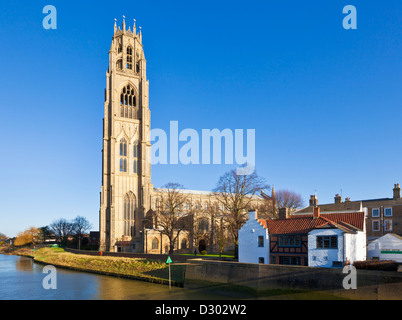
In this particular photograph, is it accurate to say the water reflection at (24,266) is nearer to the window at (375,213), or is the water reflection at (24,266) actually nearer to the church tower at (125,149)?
the church tower at (125,149)

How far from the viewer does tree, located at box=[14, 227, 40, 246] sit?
125m

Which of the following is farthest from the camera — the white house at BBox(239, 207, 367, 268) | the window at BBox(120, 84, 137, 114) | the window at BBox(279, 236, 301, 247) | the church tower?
the window at BBox(120, 84, 137, 114)

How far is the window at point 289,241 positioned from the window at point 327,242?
241 cm

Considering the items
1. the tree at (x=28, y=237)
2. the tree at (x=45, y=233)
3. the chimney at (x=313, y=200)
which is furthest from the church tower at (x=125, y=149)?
the tree at (x=45, y=233)

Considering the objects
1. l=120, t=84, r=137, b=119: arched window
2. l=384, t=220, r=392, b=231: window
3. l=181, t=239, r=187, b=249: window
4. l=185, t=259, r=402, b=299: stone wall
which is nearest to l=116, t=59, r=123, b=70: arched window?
l=120, t=84, r=137, b=119: arched window

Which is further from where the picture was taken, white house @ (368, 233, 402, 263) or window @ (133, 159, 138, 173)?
window @ (133, 159, 138, 173)

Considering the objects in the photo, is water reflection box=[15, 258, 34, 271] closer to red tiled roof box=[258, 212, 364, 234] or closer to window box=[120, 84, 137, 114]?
window box=[120, 84, 137, 114]

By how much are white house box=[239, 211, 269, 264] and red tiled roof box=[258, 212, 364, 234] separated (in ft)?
2.33

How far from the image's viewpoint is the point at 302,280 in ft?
96.1

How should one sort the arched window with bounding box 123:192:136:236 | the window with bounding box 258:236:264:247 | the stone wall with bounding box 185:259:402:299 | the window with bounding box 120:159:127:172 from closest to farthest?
the stone wall with bounding box 185:259:402:299 < the window with bounding box 258:236:264:247 < the arched window with bounding box 123:192:136:236 < the window with bounding box 120:159:127:172

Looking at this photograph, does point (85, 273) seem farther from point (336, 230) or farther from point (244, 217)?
point (336, 230)
